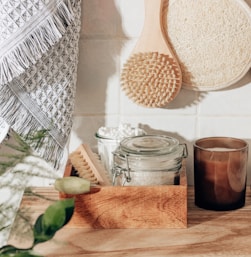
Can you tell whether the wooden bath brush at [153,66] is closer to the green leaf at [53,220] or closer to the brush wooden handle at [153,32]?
the brush wooden handle at [153,32]

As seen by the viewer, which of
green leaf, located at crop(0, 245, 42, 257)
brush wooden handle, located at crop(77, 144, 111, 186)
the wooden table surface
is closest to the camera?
green leaf, located at crop(0, 245, 42, 257)

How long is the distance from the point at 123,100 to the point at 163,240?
34cm

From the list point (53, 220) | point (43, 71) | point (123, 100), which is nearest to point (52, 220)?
point (53, 220)

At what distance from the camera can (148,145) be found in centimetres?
118

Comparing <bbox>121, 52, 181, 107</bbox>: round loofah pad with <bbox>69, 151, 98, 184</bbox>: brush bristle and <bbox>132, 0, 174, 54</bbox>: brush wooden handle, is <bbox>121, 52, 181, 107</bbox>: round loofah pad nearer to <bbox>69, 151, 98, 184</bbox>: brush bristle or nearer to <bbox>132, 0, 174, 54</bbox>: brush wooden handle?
<bbox>132, 0, 174, 54</bbox>: brush wooden handle

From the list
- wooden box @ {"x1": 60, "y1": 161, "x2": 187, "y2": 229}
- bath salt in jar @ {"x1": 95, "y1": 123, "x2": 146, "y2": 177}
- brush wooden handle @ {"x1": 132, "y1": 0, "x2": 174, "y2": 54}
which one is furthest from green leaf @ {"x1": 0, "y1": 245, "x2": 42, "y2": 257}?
brush wooden handle @ {"x1": 132, "y1": 0, "x2": 174, "y2": 54}

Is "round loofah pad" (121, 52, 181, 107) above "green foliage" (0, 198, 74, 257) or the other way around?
above

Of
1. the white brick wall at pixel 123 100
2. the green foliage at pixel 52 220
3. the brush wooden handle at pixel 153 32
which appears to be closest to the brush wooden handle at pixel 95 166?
the white brick wall at pixel 123 100

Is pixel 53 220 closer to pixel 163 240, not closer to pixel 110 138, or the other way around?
pixel 163 240

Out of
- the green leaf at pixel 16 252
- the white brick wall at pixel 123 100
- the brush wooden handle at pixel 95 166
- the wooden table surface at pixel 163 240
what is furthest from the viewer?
the white brick wall at pixel 123 100

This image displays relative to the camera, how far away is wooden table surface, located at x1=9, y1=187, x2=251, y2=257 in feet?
3.54

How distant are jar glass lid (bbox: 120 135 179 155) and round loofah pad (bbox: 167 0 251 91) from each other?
0.16 m

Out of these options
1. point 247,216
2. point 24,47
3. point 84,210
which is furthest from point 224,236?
point 24,47

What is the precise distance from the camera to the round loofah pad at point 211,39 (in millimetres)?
1250
